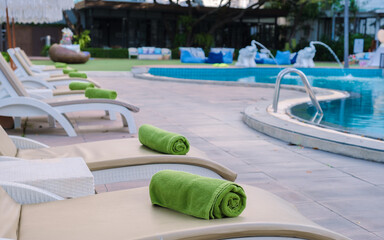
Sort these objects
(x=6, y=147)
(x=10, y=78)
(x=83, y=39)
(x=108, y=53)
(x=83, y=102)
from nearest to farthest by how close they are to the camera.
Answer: (x=6, y=147)
(x=10, y=78)
(x=83, y=102)
(x=83, y=39)
(x=108, y=53)

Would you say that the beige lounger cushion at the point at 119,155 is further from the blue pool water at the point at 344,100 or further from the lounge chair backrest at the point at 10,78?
the blue pool water at the point at 344,100

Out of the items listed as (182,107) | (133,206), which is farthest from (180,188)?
(182,107)

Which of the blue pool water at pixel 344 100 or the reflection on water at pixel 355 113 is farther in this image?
the blue pool water at pixel 344 100

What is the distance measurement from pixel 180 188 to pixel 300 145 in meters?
3.64

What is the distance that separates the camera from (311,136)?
17.5 feet

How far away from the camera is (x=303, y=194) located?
142 inches

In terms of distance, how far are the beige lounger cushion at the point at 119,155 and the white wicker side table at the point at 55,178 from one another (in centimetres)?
43

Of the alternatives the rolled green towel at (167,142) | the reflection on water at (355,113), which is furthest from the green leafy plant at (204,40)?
the rolled green towel at (167,142)

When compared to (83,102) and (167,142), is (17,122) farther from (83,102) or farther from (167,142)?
(167,142)

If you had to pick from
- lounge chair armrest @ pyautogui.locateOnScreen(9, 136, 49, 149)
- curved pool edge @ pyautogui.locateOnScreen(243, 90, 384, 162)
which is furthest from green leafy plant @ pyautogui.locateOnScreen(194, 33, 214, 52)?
lounge chair armrest @ pyautogui.locateOnScreen(9, 136, 49, 149)

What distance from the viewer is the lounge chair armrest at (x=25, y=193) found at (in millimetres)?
2236

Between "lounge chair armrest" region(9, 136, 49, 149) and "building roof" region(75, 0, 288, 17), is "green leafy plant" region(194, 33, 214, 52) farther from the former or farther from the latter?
"lounge chair armrest" region(9, 136, 49, 149)

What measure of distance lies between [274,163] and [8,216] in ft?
9.81

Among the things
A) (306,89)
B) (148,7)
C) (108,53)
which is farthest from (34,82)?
(148,7)
